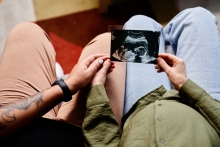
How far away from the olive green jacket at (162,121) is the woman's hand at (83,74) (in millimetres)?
39

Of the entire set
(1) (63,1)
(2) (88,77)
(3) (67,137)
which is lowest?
(3) (67,137)

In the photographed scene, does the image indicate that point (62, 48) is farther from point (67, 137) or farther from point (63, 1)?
point (67, 137)

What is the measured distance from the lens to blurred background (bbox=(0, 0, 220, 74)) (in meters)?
1.41

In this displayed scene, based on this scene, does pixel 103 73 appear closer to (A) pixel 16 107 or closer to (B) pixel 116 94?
(B) pixel 116 94

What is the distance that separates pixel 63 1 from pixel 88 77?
1006 mm

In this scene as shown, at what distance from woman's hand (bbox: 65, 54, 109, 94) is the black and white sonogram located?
0.06 meters

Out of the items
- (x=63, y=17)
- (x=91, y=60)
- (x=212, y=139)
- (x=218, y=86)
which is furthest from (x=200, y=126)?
(x=63, y=17)

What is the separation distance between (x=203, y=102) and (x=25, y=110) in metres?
0.48

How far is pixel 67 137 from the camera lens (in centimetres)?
64

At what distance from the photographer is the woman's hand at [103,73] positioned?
2.34 ft

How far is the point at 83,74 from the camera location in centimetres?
70

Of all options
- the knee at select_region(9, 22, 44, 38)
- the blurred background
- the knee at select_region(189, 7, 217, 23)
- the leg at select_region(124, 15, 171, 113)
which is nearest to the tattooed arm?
the leg at select_region(124, 15, 171, 113)

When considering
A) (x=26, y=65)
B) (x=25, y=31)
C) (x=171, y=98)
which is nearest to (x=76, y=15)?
(x=25, y=31)

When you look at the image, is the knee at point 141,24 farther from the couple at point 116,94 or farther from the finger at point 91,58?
the finger at point 91,58
